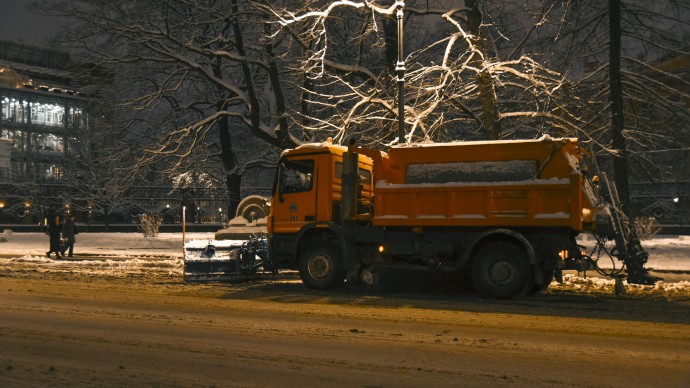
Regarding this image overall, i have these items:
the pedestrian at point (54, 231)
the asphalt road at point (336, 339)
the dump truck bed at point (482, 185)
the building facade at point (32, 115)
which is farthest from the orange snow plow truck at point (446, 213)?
the building facade at point (32, 115)

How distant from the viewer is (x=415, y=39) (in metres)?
33.5

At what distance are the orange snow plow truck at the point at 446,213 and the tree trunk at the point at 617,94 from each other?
342cm

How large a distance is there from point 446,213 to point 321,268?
3.03 m

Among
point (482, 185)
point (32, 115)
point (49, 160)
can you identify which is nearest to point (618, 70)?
point (482, 185)

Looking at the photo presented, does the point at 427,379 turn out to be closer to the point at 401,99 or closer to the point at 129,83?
the point at 401,99

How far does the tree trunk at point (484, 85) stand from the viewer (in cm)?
2059

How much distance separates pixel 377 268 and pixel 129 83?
18357mm

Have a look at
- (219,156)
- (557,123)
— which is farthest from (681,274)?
(219,156)

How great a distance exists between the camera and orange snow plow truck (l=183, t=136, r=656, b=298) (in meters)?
12.9

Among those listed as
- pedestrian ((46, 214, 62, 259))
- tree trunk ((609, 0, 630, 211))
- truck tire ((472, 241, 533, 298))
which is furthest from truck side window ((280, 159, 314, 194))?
pedestrian ((46, 214, 62, 259))

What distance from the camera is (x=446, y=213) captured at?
13562 millimetres

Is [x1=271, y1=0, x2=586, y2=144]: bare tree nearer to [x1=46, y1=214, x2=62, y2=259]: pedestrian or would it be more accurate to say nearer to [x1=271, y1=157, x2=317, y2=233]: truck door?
[x1=271, y1=157, x2=317, y2=233]: truck door

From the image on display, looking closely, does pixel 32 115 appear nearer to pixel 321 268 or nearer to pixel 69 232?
pixel 69 232

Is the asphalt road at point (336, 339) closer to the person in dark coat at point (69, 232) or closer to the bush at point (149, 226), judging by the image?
the person in dark coat at point (69, 232)
